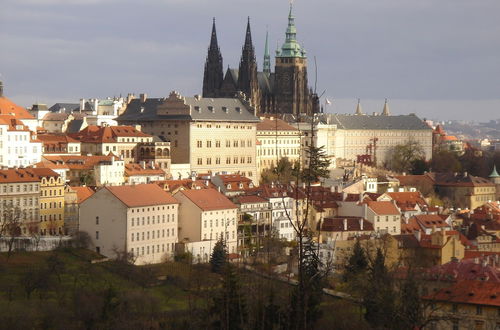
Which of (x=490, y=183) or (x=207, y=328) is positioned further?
(x=490, y=183)

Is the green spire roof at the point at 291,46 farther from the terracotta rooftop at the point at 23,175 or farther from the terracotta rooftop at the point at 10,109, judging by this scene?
the terracotta rooftop at the point at 23,175

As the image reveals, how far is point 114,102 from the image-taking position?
14975 cm

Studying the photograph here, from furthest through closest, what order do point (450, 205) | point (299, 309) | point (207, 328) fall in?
1. point (450, 205)
2. point (207, 328)
3. point (299, 309)

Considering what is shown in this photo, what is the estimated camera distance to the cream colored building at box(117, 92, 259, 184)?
11706cm

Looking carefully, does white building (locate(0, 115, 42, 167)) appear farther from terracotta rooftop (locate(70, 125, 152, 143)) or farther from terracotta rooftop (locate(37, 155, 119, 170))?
terracotta rooftop (locate(70, 125, 152, 143))

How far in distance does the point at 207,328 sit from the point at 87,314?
10604mm

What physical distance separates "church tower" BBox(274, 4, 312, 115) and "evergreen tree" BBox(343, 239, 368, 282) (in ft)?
280

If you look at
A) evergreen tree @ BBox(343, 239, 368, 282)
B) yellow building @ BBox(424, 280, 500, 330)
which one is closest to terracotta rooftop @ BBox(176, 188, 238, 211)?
evergreen tree @ BBox(343, 239, 368, 282)

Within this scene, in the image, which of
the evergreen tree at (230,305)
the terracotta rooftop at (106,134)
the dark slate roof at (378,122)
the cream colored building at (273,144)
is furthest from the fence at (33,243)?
the dark slate roof at (378,122)

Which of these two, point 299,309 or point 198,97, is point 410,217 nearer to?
point 198,97

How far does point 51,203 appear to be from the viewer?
81.6m

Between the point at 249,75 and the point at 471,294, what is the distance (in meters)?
102

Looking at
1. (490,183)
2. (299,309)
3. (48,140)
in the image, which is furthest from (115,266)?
(490,183)

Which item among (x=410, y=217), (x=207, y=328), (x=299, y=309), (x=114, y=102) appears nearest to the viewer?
(x=299, y=309)
